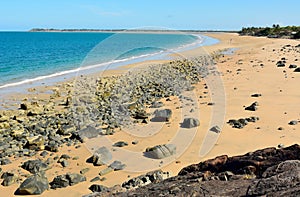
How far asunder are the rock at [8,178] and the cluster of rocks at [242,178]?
3854 millimetres

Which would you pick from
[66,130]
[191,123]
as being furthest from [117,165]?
[66,130]

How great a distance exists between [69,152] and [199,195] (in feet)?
20.6

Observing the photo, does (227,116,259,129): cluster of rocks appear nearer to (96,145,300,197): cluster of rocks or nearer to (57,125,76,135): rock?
(57,125,76,135): rock

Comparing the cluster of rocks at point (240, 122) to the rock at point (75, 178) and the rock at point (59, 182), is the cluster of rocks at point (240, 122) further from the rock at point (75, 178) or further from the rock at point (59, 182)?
the rock at point (59, 182)

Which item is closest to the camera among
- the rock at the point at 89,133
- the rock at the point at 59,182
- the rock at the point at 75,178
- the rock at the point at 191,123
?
the rock at the point at 59,182

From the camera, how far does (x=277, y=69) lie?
21.9 meters

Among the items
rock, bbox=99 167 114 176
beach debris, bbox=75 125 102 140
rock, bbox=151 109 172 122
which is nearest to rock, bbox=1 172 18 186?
rock, bbox=99 167 114 176

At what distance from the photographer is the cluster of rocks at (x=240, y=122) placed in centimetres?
1003

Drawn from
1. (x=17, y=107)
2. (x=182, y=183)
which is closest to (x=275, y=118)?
(x=182, y=183)

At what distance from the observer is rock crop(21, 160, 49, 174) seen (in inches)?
306

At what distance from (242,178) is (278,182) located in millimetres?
→ 660

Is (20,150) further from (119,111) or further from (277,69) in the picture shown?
(277,69)

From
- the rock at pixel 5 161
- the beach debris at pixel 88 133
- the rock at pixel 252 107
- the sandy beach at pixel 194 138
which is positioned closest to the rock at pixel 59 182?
the sandy beach at pixel 194 138

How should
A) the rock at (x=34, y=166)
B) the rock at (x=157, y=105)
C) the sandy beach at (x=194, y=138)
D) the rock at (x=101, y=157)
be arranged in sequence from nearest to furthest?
the sandy beach at (x=194, y=138), the rock at (x=34, y=166), the rock at (x=101, y=157), the rock at (x=157, y=105)
